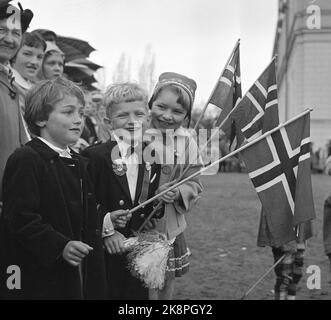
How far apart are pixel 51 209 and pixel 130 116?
2.19 ft

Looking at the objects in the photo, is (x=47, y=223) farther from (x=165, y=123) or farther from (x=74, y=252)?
(x=165, y=123)

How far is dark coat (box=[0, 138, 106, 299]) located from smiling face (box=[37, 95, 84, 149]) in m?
0.07

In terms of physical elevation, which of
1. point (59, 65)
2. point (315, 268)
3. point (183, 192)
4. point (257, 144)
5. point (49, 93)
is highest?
point (59, 65)

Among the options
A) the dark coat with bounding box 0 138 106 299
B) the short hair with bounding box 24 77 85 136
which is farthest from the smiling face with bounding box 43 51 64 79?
the dark coat with bounding box 0 138 106 299

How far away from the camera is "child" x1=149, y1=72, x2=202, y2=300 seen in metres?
2.96

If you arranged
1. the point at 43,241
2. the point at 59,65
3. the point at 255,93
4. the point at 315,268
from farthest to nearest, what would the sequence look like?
the point at 315,268
the point at 59,65
the point at 255,93
the point at 43,241

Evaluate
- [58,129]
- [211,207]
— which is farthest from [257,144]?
[211,207]

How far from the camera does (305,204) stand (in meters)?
2.98

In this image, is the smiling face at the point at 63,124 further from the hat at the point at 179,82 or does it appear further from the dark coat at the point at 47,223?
the hat at the point at 179,82

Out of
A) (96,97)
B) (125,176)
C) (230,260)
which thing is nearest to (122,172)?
(125,176)

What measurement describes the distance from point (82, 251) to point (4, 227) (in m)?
0.36

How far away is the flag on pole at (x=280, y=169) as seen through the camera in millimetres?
3029

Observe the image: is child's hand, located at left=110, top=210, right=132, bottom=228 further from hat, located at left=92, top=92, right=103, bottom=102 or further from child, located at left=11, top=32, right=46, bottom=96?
hat, located at left=92, top=92, right=103, bottom=102
